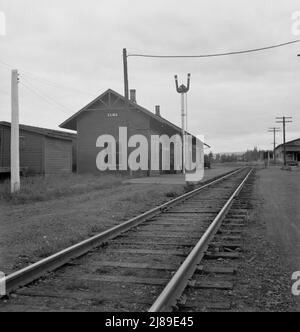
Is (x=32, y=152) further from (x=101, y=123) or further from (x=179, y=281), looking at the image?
(x=179, y=281)

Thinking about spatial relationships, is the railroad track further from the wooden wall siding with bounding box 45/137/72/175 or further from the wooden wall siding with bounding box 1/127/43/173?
the wooden wall siding with bounding box 45/137/72/175

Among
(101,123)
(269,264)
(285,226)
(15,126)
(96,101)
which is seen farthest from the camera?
(101,123)

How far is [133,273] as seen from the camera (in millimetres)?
5621

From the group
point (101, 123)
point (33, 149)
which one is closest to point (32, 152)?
point (33, 149)

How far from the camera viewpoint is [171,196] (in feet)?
54.6

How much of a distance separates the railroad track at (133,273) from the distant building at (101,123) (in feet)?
88.7

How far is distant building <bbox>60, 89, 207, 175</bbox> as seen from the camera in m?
35.6

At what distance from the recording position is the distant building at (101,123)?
35.6 meters

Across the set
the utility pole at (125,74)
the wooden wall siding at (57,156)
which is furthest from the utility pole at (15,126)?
the wooden wall siding at (57,156)

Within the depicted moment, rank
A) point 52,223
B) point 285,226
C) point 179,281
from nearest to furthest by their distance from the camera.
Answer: point 179,281 < point 285,226 < point 52,223

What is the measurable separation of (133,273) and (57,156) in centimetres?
2829

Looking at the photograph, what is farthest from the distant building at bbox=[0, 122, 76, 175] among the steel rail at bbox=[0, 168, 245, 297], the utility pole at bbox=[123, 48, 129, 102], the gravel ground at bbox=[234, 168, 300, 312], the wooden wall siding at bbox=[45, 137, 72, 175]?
the steel rail at bbox=[0, 168, 245, 297]

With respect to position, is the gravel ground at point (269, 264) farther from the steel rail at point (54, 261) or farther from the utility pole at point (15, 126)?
the utility pole at point (15, 126)
